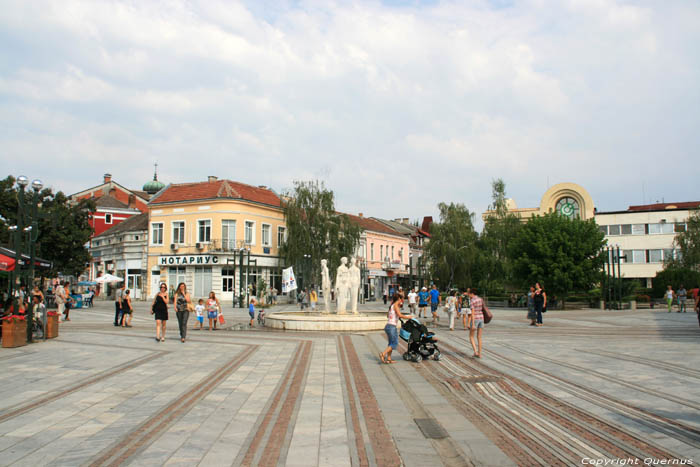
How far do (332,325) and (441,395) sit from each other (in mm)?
12061

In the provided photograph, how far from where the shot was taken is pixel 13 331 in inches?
543

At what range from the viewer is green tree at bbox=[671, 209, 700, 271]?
48844 millimetres

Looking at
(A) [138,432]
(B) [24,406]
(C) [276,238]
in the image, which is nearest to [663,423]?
(A) [138,432]

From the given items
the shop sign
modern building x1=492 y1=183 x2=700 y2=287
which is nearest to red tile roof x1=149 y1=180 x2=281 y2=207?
the shop sign

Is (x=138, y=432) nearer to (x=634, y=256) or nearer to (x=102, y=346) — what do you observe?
(x=102, y=346)

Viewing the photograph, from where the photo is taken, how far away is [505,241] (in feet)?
181

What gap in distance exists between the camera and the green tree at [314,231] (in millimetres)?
47625

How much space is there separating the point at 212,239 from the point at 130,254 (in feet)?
35.3

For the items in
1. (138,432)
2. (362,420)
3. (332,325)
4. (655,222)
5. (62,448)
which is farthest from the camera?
(655,222)

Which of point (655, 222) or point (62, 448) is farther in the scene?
point (655, 222)

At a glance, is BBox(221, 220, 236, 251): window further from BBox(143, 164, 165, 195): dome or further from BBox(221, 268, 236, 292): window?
BBox(143, 164, 165, 195): dome

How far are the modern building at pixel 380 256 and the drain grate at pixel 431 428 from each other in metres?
51.5

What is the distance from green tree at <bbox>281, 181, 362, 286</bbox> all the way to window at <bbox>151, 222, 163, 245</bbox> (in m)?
12.0

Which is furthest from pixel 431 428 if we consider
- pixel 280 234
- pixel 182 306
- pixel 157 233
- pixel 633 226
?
A: pixel 633 226
